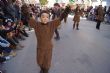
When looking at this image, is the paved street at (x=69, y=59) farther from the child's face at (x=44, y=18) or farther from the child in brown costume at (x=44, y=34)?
the child's face at (x=44, y=18)

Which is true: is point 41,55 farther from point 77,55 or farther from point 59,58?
point 77,55

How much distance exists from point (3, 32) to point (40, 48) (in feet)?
14.7

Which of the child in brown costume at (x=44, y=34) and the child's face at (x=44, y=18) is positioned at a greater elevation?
the child's face at (x=44, y=18)

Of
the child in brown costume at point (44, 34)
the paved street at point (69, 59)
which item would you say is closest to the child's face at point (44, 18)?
the child in brown costume at point (44, 34)

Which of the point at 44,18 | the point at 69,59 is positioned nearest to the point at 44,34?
the point at 44,18

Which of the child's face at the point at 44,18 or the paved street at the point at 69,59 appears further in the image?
the paved street at the point at 69,59

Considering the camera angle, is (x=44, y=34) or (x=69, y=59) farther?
(x=69, y=59)

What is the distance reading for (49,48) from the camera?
6570 mm

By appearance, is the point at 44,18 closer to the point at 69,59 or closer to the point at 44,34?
the point at 44,34

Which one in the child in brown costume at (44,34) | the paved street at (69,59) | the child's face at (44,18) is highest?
the child's face at (44,18)

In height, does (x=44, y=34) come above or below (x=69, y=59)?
above

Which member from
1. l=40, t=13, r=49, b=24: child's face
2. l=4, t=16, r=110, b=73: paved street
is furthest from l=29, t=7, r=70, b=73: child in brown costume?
l=4, t=16, r=110, b=73: paved street

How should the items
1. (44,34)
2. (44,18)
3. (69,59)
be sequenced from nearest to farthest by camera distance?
(44,18) < (44,34) < (69,59)

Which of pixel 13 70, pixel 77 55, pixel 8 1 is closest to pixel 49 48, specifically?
pixel 13 70
